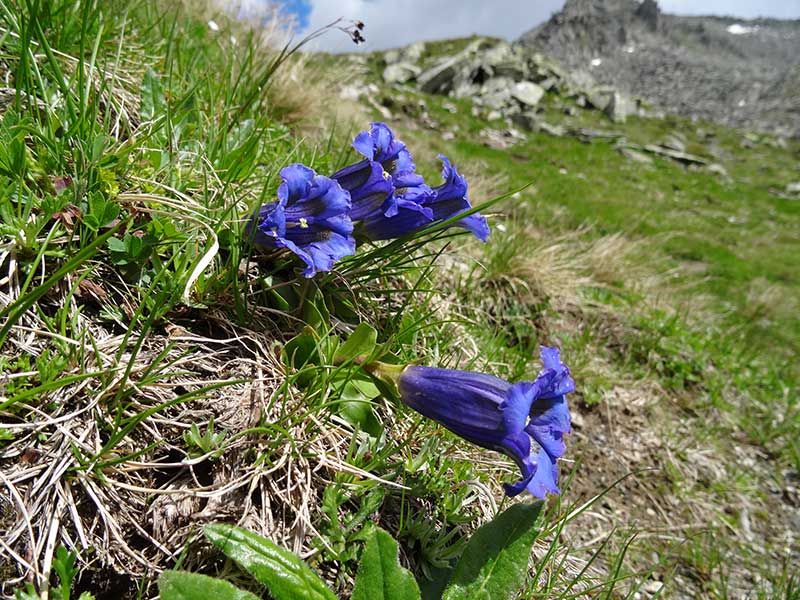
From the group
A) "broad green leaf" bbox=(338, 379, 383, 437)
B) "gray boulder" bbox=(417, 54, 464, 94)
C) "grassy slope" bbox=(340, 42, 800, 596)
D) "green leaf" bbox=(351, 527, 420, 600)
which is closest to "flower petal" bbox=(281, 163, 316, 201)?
"broad green leaf" bbox=(338, 379, 383, 437)

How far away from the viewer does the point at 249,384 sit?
67.1 inches

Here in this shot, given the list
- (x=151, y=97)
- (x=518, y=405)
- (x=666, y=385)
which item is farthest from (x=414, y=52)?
(x=518, y=405)

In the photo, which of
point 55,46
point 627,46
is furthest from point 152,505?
point 627,46

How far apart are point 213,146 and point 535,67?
98.7 ft

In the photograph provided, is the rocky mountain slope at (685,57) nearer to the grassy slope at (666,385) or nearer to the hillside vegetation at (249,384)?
the grassy slope at (666,385)

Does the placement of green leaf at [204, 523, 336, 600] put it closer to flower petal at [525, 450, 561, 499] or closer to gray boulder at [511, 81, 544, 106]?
flower petal at [525, 450, 561, 499]

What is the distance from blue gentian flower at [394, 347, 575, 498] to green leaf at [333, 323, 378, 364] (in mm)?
176

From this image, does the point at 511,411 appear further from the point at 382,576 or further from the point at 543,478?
the point at 382,576

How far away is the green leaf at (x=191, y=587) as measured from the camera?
3.81 feet

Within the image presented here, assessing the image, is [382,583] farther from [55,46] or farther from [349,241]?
[55,46]

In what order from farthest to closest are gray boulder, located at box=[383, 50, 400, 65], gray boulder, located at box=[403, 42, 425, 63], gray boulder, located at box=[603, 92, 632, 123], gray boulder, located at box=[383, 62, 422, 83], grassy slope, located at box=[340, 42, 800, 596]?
1. gray boulder, located at box=[403, 42, 425, 63]
2. gray boulder, located at box=[383, 50, 400, 65]
3. gray boulder, located at box=[603, 92, 632, 123]
4. gray boulder, located at box=[383, 62, 422, 83]
5. grassy slope, located at box=[340, 42, 800, 596]

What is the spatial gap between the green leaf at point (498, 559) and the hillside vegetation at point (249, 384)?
77mm

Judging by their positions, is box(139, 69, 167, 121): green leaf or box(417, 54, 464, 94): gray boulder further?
box(417, 54, 464, 94): gray boulder

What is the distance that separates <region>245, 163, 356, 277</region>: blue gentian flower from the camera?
1.61m
